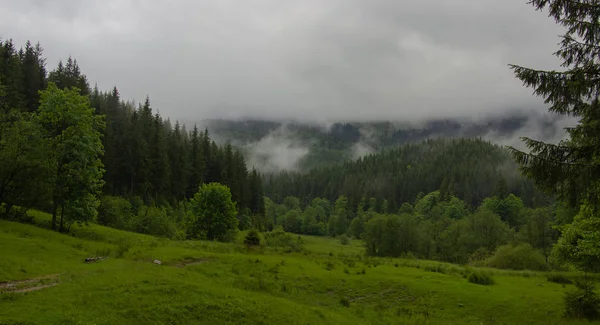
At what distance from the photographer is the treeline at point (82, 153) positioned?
1404 inches

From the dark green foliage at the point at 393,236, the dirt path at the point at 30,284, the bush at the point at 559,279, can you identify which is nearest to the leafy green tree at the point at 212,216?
the dirt path at the point at 30,284

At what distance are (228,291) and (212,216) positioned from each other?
155 ft

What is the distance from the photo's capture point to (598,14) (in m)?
14.4

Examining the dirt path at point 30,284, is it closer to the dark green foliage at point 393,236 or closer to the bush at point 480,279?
the bush at point 480,279

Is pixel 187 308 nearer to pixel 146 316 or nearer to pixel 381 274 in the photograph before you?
pixel 146 316

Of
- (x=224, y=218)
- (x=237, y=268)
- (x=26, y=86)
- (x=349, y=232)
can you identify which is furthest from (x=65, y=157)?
(x=349, y=232)

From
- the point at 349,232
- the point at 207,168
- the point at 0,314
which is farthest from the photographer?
the point at 349,232

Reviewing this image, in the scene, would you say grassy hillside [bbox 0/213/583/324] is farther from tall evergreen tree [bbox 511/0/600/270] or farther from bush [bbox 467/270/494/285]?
tall evergreen tree [bbox 511/0/600/270]

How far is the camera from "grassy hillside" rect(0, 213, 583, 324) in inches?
551

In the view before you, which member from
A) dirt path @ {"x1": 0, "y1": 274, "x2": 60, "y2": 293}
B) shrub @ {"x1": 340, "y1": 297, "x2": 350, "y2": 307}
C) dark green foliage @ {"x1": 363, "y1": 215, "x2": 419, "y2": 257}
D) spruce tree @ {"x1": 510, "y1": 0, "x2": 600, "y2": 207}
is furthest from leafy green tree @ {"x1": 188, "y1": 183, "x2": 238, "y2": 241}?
spruce tree @ {"x1": 510, "y1": 0, "x2": 600, "y2": 207}

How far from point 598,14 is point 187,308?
67.0ft

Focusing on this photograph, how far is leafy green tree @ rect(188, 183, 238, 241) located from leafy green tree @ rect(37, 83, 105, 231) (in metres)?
24.0

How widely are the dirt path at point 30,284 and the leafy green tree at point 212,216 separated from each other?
4430 centimetres

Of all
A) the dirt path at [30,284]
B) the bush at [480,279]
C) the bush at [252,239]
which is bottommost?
the bush at [252,239]
